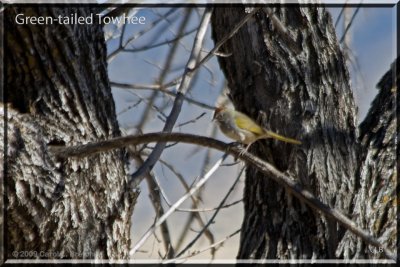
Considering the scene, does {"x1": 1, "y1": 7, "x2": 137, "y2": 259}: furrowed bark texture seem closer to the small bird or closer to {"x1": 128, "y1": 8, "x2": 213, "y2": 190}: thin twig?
{"x1": 128, "y1": 8, "x2": 213, "y2": 190}: thin twig

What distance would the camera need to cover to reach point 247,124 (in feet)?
9.38

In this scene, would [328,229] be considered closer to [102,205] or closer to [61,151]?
[102,205]

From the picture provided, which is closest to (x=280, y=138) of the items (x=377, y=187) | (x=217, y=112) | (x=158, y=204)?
(x=377, y=187)

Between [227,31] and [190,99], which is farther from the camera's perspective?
[190,99]

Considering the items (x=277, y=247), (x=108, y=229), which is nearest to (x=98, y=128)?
(x=108, y=229)

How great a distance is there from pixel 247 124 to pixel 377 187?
1.98 ft

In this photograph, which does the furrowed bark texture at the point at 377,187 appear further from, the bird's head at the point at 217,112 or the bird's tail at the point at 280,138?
the bird's head at the point at 217,112

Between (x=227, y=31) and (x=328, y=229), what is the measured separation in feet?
3.38

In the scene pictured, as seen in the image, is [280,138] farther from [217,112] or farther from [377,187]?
[217,112]

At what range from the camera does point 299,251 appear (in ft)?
8.71

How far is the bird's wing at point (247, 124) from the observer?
2.79m

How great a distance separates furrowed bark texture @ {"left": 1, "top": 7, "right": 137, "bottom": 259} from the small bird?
574 millimetres

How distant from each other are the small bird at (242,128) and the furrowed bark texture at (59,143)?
574 millimetres

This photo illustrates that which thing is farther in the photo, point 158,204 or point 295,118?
point 158,204
